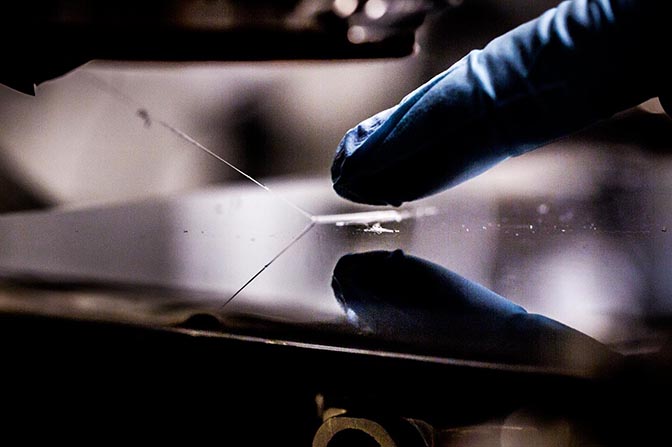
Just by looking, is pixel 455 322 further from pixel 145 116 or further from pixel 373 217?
pixel 145 116

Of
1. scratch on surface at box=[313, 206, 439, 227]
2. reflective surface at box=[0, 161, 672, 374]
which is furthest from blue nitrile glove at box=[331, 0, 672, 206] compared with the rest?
scratch on surface at box=[313, 206, 439, 227]

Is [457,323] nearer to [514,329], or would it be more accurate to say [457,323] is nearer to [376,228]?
[514,329]

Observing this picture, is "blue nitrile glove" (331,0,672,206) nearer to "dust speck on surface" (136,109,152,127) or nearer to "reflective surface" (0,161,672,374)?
"reflective surface" (0,161,672,374)

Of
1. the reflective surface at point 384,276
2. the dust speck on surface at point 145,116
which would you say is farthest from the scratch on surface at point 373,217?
the dust speck on surface at point 145,116

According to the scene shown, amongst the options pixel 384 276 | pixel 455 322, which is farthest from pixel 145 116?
pixel 455 322

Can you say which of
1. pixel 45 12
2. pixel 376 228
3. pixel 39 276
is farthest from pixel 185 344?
pixel 45 12

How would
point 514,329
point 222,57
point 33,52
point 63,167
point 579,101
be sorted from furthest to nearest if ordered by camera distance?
1. point 63,167
2. point 222,57
3. point 33,52
4. point 579,101
5. point 514,329

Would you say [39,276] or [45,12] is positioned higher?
[45,12]
